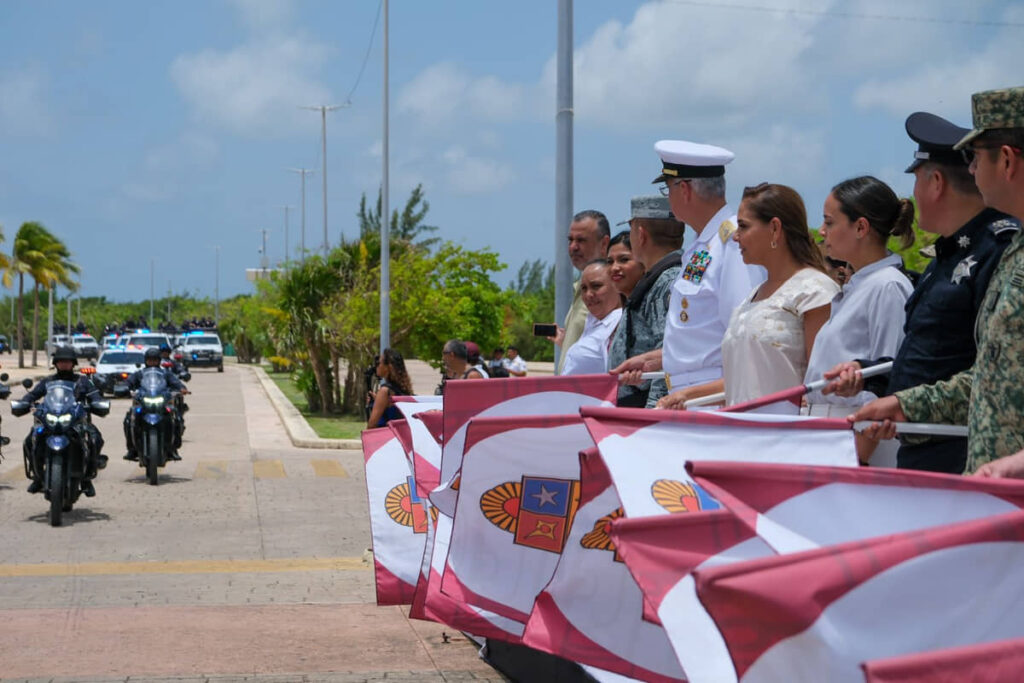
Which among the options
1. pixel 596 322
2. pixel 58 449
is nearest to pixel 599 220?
pixel 596 322

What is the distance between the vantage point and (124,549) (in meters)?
10.4

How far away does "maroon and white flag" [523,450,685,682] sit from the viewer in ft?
13.5

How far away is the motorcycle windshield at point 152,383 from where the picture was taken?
15883 millimetres

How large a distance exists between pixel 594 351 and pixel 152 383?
10.6m

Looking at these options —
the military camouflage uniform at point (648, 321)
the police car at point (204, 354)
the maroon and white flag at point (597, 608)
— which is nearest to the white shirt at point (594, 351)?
the military camouflage uniform at point (648, 321)

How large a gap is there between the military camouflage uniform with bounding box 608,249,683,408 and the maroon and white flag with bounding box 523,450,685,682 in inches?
47.4

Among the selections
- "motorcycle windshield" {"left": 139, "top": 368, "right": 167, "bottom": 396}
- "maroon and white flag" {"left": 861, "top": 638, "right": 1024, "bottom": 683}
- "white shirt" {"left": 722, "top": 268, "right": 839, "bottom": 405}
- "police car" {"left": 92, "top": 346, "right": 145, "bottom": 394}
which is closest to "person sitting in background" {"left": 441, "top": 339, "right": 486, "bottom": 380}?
"white shirt" {"left": 722, "top": 268, "right": 839, "bottom": 405}

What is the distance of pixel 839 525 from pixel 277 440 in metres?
19.6

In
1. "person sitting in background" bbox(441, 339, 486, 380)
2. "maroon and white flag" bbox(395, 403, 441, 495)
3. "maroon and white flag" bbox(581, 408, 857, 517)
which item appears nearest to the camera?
"maroon and white flag" bbox(581, 408, 857, 517)

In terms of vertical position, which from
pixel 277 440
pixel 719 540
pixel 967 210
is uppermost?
pixel 967 210

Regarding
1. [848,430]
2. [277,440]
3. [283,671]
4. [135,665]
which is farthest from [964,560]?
[277,440]

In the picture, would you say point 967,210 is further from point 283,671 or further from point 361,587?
point 361,587

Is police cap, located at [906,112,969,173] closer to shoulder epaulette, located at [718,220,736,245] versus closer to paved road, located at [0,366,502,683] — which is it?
shoulder epaulette, located at [718,220,736,245]

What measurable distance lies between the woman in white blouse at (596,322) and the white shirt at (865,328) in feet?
7.52
